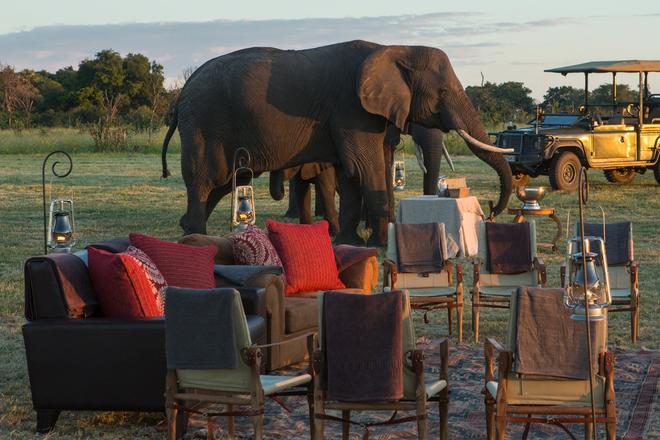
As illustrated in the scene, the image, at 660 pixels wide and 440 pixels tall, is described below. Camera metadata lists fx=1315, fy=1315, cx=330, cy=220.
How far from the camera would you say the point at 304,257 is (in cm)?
934

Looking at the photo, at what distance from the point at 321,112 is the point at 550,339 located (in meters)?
10.1

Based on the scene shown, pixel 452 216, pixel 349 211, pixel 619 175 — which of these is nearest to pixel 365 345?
pixel 452 216

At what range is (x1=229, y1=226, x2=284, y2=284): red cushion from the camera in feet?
29.8

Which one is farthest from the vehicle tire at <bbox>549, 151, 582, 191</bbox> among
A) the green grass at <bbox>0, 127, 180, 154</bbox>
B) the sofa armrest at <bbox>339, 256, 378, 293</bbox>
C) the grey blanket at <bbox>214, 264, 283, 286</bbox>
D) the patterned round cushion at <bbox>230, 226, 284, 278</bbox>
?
the green grass at <bbox>0, 127, 180, 154</bbox>

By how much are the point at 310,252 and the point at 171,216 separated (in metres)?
10.9

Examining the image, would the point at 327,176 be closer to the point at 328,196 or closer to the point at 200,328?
the point at 328,196

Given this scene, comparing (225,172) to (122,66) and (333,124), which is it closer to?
(333,124)

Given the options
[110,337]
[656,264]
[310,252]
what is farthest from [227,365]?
[656,264]

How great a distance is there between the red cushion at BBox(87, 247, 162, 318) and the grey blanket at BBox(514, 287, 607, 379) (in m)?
2.13

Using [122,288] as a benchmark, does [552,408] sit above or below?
below

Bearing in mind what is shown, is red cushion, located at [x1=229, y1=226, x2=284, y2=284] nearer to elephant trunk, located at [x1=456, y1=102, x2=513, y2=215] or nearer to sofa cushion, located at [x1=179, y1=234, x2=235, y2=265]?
sofa cushion, located at [x1=179, y1=234, x2=235, y2=265]

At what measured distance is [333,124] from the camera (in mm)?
15930

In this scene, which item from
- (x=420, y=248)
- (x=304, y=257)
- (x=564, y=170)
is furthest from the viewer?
(x=564, y=170)

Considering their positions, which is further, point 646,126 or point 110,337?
point 646,126
